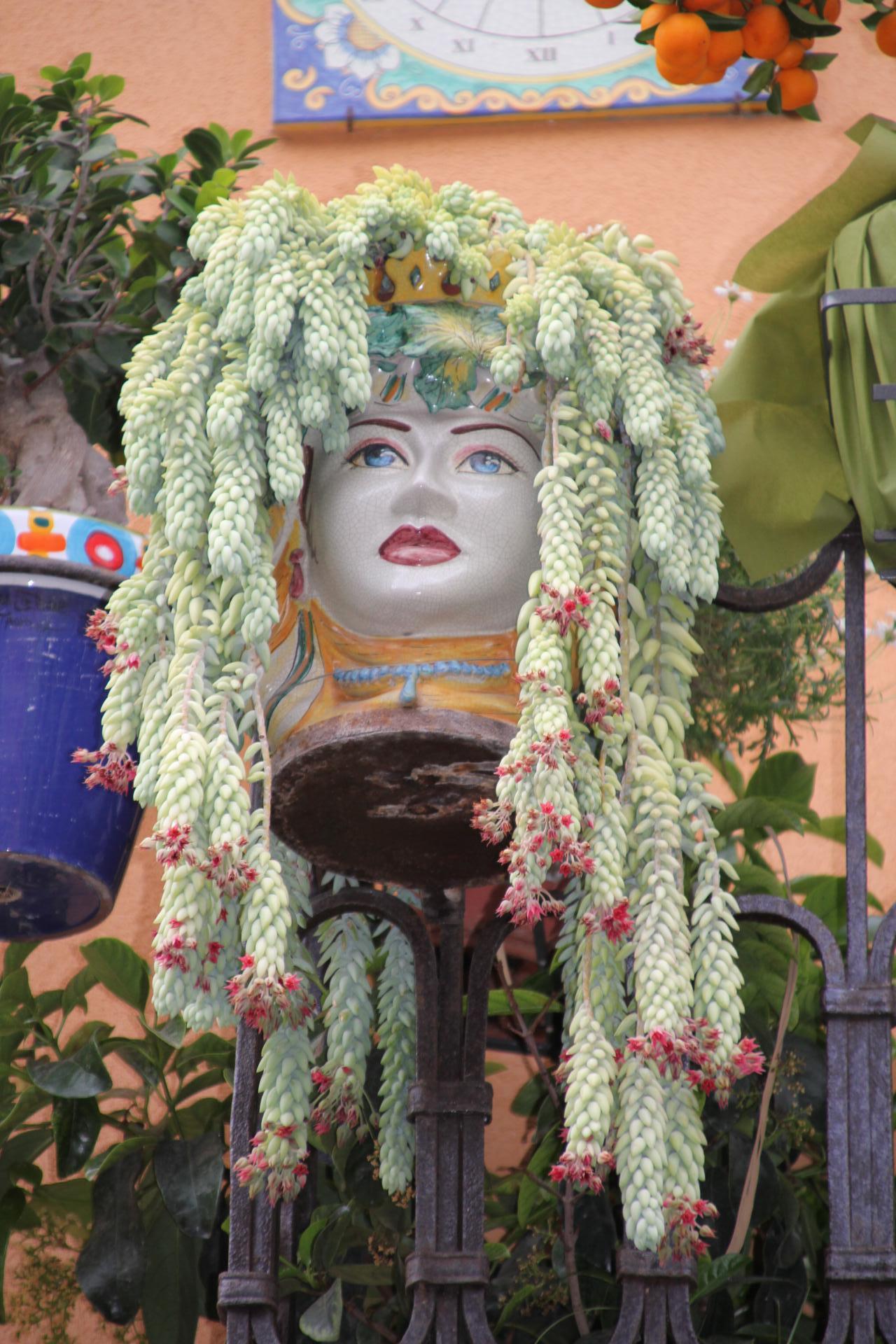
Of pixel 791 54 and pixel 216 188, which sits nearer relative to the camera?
pixel 791 54

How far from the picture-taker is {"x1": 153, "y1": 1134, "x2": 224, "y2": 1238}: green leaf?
1612 millimetres

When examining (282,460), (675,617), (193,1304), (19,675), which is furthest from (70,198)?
(193,1304)

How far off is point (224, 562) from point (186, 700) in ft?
0.32

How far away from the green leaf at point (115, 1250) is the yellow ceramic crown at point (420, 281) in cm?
82

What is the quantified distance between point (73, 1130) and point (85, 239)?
33.4 inches

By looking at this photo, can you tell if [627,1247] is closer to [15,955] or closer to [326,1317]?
[326,1317]

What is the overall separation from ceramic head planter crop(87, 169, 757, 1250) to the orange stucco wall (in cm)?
116

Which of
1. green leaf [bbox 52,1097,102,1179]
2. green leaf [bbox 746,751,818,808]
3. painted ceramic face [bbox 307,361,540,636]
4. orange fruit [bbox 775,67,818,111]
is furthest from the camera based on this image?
green leaf [bbox 746,751,818,808]

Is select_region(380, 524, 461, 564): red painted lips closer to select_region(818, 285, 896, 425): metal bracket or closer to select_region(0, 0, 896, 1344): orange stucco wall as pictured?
select_region(818, 285, 896, 425): metal bracket

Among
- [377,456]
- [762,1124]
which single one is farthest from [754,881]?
[377,456]

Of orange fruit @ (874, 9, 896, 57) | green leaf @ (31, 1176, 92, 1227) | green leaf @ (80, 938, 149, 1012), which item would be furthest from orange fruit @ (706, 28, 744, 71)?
green leaf @ (31, 1176, 92, 1227)

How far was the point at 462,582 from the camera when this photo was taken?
1.35m

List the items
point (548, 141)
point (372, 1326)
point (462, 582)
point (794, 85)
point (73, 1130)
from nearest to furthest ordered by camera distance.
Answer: point (462, 582)
point (794, 85)
point (372, 1326)
point (73, 1130)
point (548, 141)

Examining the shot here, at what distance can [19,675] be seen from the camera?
1573 millimetres
